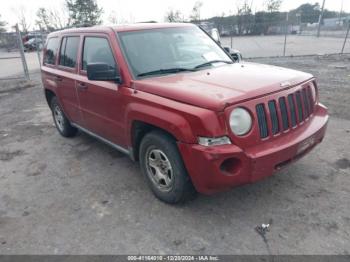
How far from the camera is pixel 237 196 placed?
364 centimetres

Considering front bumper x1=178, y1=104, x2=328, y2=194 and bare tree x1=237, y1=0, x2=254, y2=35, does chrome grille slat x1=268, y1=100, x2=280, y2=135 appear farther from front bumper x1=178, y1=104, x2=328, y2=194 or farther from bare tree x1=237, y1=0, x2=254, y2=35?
bare tree x1=237, y1=0, x2=254, y2=35

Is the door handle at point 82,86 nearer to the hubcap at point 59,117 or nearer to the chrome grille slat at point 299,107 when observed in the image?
the hubcap at point 59,117

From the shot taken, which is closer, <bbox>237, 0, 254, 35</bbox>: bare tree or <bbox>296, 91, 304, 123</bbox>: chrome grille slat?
<bbox>296, 91, 304, 123</bbox>: chrome grille slat

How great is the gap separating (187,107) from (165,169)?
865mm

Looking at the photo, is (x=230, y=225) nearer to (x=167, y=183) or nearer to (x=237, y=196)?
(x=237, y=196)

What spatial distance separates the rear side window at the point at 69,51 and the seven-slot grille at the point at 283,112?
299cm

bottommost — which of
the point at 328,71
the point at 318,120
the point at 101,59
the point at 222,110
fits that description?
the point at 328,71

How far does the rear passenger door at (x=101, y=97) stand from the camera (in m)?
3.87

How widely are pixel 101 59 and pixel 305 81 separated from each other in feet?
8.05

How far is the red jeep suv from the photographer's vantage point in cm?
283

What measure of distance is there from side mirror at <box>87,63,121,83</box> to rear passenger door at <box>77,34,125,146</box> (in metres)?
0.13

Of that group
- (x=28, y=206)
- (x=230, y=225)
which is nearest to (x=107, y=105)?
(x=28, y=206)

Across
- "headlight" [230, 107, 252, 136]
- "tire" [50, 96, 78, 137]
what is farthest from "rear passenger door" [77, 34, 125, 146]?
"headlight" [230, 107, 252, 136]

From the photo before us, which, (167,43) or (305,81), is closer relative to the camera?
(305,81)
